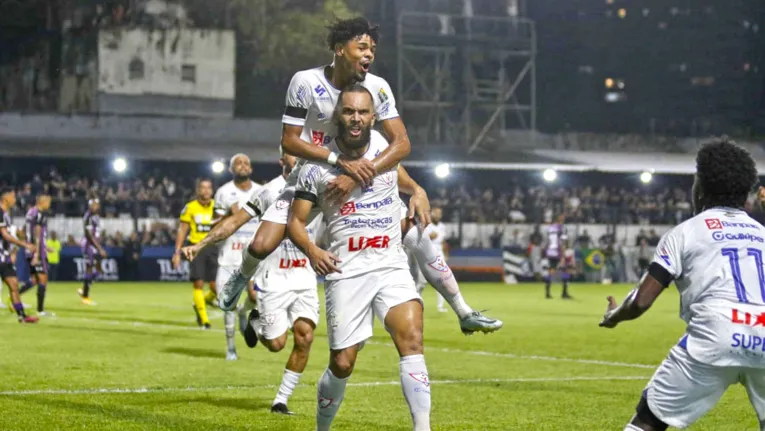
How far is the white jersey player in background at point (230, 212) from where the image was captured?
1700 cm

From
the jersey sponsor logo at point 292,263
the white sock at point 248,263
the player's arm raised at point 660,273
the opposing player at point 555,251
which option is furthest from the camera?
the opposing player at point 555,251

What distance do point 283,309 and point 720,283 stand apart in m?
6.62

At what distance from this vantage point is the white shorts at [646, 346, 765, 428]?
6.70 meters

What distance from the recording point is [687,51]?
68.8 m

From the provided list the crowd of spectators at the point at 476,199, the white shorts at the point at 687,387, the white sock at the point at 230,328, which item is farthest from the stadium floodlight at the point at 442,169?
the white shorts at the point at 687,387

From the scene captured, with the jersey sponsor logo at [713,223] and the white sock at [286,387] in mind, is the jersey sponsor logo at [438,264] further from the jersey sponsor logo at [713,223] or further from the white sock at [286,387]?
the jersey sponsor logo at [713,223]

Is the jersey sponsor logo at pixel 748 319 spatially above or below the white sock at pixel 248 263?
above

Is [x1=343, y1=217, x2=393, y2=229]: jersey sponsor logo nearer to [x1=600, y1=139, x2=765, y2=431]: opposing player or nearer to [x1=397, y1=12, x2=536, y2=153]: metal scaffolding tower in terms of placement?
[x1=600, y1=139, x2=765, y2=431]: opposing player

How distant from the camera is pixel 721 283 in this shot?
681 centimetres

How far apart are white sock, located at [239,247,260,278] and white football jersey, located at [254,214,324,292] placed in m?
2.28

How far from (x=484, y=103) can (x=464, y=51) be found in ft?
8.48

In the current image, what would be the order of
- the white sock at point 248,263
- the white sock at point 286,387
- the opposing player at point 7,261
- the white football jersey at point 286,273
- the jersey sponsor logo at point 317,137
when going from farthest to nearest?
the opposing player at point 7,261 → the white football jersey at point 286,273 → the white sock at point 286,387 → the white sock at point 248,263 → the jersey sponsor logo at point 317,137

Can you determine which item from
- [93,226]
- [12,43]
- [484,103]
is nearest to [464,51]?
[484,103]

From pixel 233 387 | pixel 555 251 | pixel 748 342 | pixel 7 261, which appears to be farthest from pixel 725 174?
pixel 555 251
